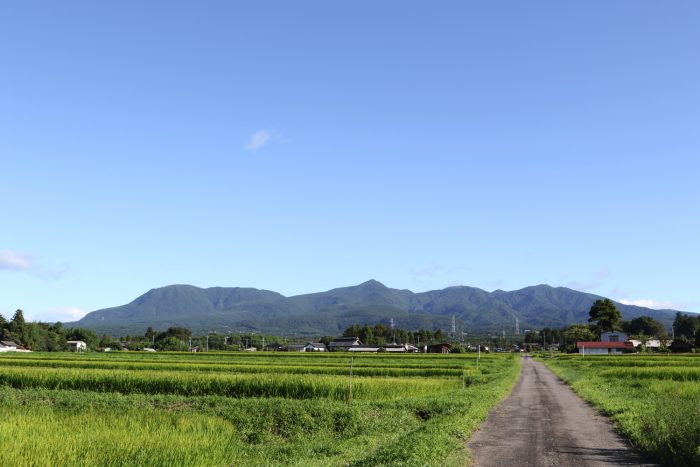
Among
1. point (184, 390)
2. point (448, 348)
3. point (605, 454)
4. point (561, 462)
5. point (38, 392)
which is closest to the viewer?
point (561, 462)

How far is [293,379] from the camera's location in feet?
118

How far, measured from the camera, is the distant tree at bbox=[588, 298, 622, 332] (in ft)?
546

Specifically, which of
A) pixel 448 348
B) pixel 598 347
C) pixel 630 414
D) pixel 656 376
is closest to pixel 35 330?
pixel 448 348

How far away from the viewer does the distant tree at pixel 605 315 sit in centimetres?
16638

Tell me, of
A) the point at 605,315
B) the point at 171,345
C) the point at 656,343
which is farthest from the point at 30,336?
the point at 656,343

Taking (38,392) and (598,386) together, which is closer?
(38,392)

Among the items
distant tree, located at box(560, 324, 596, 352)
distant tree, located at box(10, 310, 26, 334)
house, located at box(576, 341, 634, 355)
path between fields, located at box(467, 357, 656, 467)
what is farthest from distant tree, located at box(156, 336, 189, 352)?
path between fields, located at box(467, 357, 656, 467)

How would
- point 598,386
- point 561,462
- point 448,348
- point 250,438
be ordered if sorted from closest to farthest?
point 561,462 → point 250,438 → point 598,386 → point 448,348

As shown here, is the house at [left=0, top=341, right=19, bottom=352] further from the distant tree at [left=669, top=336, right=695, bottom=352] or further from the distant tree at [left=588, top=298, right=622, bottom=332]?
the distant tree at [left=669, top=336, right=695, bottom=352]

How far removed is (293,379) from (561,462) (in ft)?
71.5

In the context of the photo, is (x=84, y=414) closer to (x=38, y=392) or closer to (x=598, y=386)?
(x=38, y=392)

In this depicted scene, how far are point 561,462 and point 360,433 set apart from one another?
8.47 meters

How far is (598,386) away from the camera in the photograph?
42.8 metres

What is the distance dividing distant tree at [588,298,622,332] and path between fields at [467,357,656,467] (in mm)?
147883
